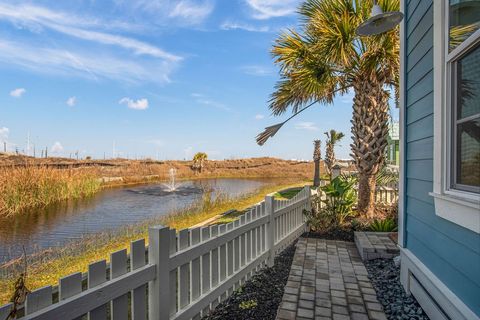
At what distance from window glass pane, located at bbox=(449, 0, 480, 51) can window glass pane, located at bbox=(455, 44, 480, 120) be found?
0.15 meters

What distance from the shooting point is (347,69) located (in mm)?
6816

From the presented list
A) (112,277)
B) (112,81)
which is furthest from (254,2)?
(112,81)

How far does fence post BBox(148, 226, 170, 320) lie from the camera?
6.85 ft

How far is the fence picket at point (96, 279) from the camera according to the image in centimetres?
158

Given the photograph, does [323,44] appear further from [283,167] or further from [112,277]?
[283,167]

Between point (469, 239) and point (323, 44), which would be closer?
point (469, 239)

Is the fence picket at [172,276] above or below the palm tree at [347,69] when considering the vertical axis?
below

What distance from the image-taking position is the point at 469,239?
76.1 inches

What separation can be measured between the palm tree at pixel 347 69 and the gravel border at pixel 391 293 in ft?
8.72

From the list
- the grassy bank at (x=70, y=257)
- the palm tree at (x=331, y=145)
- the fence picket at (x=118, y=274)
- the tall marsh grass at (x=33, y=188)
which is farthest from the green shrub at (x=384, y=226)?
the palm tree at (x=331, y=145)

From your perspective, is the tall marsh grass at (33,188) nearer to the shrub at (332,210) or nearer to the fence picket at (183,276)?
the shrub at (332,210)

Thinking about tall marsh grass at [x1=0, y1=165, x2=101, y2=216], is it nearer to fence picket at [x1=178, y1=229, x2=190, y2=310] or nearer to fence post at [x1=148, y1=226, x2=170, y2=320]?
fence picket at [x1=178, y1=229, x2=190, y2=310]

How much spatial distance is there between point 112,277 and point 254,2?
7203 mm

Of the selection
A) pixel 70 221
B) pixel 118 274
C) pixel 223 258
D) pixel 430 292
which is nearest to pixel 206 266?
pixel 223 258
